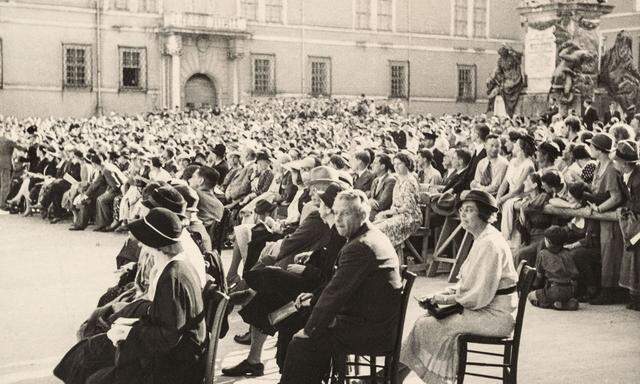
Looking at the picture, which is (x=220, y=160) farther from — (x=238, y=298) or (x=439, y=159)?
(x=238, y=298)

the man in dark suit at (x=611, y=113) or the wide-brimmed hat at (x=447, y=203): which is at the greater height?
the man in dark suit at (x=611, y=113)

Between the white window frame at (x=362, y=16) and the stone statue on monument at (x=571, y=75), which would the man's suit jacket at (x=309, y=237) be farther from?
the white window frame at (x=362, y=16)

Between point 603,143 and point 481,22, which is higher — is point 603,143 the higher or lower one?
the lower one

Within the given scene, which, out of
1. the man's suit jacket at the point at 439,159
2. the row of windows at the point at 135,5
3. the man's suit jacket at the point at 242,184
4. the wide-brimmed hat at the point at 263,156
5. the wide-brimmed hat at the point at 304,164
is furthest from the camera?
the row of windows at the point at 135,5

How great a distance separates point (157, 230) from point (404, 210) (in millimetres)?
5790

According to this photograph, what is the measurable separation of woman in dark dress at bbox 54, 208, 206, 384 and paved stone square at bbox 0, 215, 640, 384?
1.83m

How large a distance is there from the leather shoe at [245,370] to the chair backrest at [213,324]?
182cm

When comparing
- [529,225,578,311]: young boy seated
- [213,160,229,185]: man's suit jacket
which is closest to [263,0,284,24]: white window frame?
[213,160,229,185]: man's suit jacket

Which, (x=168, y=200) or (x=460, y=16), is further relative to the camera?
(x=460, y=16)

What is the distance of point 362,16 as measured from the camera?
45.0 metres

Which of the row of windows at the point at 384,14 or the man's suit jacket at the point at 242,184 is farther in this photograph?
the row of windows at the point at 384,14

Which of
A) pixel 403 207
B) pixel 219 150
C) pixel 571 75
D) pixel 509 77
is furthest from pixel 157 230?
pixel 509 77

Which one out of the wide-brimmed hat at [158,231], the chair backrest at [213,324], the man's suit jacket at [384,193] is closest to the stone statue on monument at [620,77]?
the man's suit jacket at [384,193]

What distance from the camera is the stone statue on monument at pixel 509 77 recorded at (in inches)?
933
